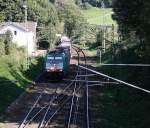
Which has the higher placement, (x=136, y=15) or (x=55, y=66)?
(x=136, y=15)

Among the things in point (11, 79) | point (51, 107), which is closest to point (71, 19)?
point (11, 79)

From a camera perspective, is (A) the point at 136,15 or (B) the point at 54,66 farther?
(B) the point at 54,66

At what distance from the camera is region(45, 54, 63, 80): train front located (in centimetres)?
5388

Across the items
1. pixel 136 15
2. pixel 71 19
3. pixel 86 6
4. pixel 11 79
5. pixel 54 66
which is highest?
Result: pixel 86 6

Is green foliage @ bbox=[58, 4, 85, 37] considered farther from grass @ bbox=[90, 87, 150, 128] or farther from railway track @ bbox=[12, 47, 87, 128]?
grass @ bbox=[90, 87, 150, 128]

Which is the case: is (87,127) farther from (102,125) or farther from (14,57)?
(14,57)

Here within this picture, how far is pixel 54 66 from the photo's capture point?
54.2 m

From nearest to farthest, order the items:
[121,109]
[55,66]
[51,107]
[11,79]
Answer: [121,109] < [51,107] < [11,79] < [55,66]

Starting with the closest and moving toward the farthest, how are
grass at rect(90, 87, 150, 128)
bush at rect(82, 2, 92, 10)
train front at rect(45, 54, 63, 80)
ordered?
grass at rect(90, 87, 150, 128)
train front at rect(45, 54, 63, 80)
bush at rect(82, 2, 92, 10)

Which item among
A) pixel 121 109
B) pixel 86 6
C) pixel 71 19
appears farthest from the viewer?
pixel 86 6

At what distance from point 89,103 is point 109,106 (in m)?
2.49

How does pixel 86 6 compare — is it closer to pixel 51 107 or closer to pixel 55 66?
pixel 55 66

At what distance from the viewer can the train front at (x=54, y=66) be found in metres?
53.9

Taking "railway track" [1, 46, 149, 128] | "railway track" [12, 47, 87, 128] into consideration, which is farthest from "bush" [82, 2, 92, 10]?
"railway track" [12, 47, 87, 128]
